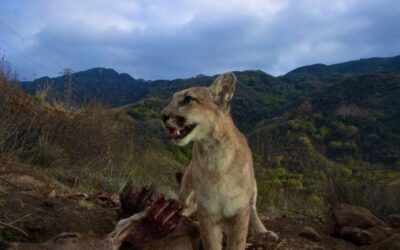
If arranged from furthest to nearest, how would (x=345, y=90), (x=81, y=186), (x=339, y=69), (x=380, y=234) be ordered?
(x=339, y=69) → (x=345, y=90) → (x=81, y=186) → (x=380, y=234)

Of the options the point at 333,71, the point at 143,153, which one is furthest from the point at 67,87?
the point at 333,71

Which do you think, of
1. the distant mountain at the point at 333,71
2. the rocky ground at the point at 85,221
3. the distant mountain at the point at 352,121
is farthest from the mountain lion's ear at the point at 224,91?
the distant mountain at the point at 333,71

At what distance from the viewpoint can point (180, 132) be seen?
5.60 meters

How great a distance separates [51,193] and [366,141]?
131ft

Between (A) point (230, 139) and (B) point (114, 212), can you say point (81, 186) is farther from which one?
(A) point (230, 139)

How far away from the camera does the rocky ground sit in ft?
Result: 18.9

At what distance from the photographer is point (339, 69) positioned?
11331cm

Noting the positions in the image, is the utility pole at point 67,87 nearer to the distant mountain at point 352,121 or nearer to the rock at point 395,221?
the rock at point 395,221

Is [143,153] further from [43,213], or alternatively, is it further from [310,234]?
[43,213]

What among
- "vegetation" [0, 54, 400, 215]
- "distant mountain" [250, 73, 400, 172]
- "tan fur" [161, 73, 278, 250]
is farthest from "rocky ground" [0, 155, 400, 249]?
"distant mountain" [250, 73, 400, 172]

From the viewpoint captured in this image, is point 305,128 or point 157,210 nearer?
point 157,210

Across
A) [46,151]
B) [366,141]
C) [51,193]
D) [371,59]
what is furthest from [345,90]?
[371,59]

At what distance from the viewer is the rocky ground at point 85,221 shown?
575 centimetres

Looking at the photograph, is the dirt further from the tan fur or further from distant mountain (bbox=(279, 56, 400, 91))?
distant mountain (bbox=(279, 56, 400, 91))
